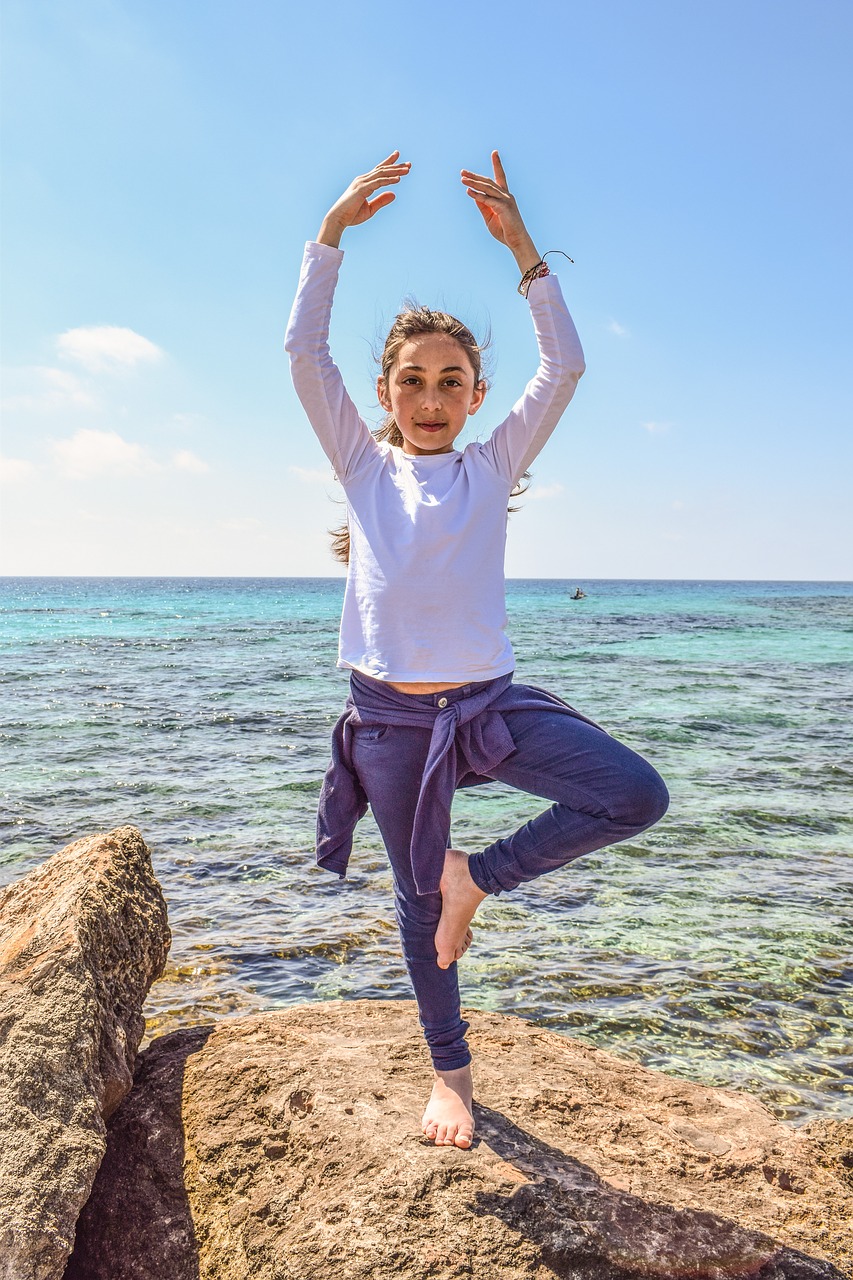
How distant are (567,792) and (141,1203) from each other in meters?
1.78

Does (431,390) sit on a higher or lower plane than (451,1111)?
higher

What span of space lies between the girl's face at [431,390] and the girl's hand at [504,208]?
14.9 inches

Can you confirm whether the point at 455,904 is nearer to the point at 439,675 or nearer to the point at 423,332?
the point at 439,675

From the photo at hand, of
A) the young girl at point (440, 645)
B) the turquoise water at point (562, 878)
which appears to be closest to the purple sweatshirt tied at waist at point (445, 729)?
the young girl at point (440, 645)

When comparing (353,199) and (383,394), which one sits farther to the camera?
(383,394)

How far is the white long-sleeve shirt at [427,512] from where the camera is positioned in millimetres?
3064

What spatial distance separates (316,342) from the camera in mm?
3141

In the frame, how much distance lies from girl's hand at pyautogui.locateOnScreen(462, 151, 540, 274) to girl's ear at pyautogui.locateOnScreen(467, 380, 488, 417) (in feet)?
1.43

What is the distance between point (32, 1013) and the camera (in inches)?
108

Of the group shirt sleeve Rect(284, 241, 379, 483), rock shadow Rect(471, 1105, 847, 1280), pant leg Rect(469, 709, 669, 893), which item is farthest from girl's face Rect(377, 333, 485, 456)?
rock shadow Rect(471, 1105, 847, 1280)

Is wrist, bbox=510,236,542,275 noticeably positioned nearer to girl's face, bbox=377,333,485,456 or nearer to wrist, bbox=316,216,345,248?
girl's face, bbox=377,333,485,456

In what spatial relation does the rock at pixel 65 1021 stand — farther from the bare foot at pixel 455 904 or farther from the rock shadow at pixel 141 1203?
the bare foot at pixel 455 904

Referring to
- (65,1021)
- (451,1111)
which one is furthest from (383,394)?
(451,1111)

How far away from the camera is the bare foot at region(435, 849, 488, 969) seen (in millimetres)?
3062
